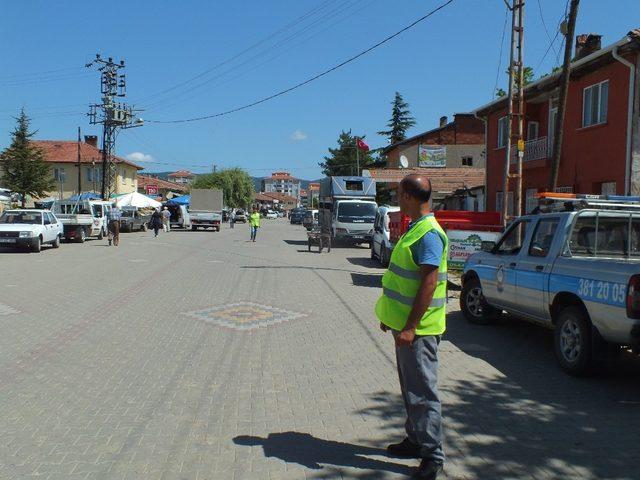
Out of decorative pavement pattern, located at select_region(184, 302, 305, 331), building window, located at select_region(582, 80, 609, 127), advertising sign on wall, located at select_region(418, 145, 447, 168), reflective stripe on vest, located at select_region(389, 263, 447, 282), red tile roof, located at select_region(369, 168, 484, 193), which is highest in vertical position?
advertising sign on wall, located at select_region(418, 145, 447, 168)

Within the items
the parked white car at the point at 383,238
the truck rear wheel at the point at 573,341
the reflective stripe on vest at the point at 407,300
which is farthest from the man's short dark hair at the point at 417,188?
the parked white car at the point at 383,238

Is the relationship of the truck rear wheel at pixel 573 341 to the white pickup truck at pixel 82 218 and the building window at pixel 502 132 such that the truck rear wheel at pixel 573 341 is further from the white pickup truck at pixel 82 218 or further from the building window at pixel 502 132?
the white pickup truck at pixel 82 218

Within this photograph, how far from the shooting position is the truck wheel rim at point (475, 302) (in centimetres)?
925

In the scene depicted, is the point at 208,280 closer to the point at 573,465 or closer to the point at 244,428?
the point at 244,428

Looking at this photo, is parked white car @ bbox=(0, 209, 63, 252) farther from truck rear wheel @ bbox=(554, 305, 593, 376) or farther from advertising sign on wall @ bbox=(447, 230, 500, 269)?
truck rear wheel @ bbox=(554, 305, 593, 376)

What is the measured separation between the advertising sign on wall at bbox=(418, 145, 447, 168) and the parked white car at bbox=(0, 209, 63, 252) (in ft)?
104

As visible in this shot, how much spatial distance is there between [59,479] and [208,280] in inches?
418

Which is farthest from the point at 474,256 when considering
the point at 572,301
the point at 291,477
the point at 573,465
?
the point at 291,477

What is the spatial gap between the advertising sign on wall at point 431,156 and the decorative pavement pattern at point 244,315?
1597 inches

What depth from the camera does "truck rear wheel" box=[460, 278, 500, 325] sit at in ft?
30.0

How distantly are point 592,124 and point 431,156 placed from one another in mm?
31377

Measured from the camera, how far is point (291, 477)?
385 cm

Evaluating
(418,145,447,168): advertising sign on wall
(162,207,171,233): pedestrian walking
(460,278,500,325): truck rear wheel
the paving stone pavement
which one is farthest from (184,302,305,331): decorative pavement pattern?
(418,145,447,168): advertising sign on wall

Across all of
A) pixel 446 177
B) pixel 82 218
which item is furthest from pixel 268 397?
pixel 446 177
